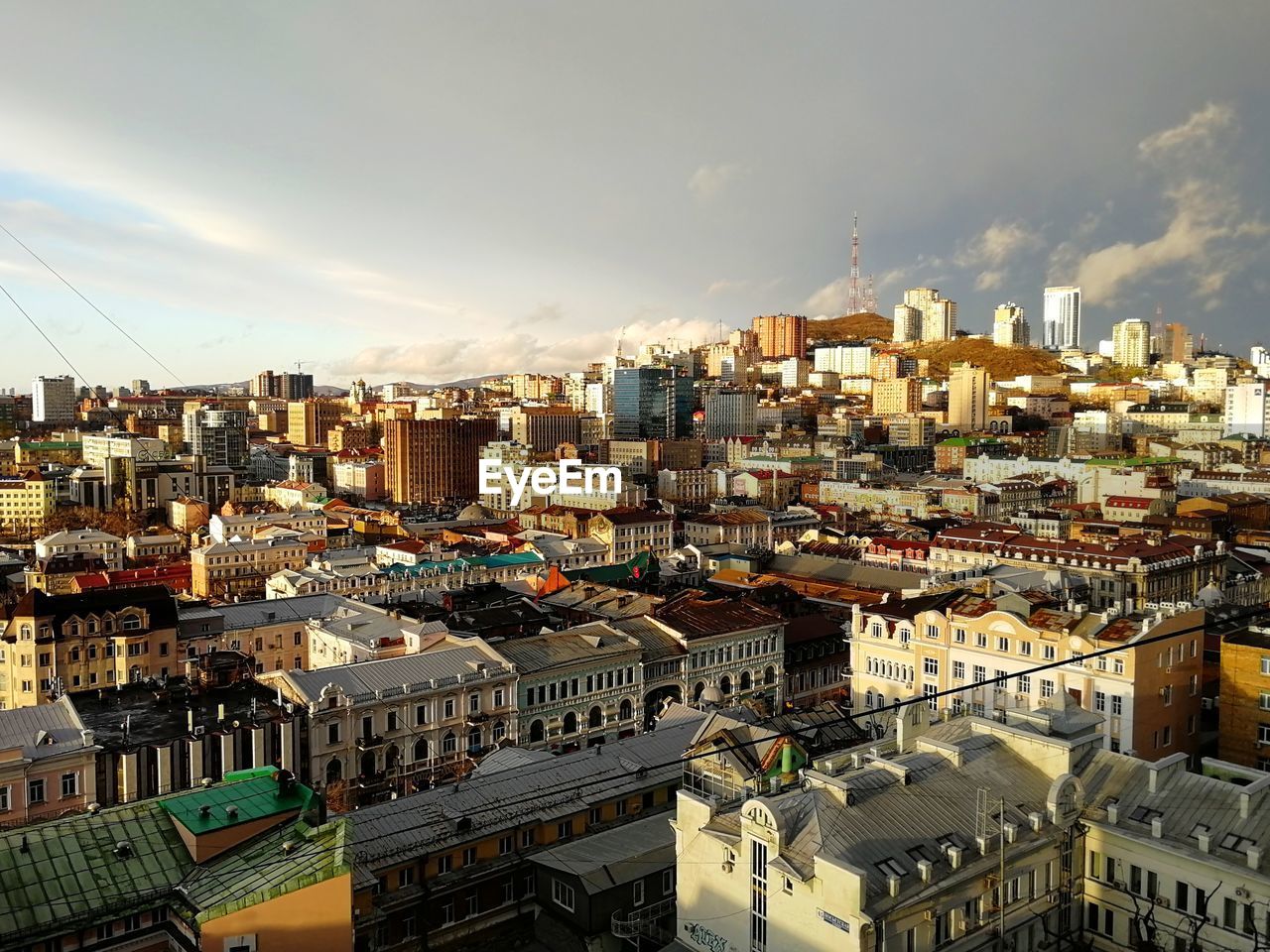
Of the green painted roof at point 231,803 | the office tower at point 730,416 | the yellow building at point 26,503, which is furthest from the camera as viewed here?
the office tower at point 730,416

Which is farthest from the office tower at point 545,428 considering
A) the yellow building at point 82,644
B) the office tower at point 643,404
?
the yellow building at point 82,644

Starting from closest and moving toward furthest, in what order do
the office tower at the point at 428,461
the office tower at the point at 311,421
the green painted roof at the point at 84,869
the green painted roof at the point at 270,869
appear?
1. the green painted roof at the point at 84,869
2. the green painted roof at the point at 270,869
3. the office tower at the point at 428,461
4. the office tower at the point at 311,421

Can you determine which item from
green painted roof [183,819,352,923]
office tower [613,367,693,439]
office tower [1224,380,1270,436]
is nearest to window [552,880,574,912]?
green painted roof [183,819,352,923]

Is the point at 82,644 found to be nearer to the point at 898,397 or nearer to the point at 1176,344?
the point at 898,397

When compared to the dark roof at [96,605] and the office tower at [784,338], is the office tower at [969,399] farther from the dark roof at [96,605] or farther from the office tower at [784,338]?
the dark roof at [96,605]

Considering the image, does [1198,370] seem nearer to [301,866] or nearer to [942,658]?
[942,658]

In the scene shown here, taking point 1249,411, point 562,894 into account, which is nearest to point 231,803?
point 562,894

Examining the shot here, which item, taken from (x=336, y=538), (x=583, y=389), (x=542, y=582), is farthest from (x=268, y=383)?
(x=542, y=582)
